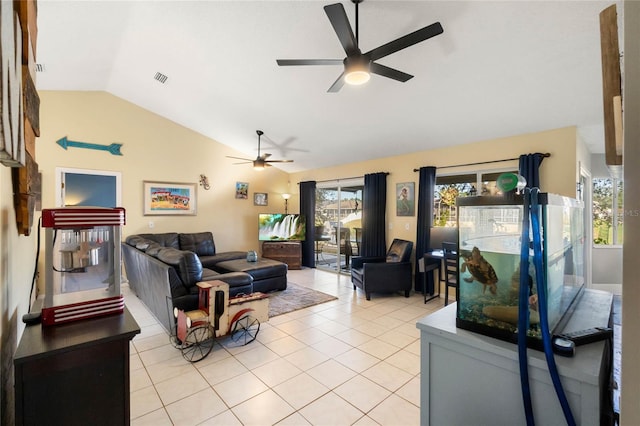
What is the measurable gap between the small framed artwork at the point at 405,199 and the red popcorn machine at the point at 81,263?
4464 millimetres

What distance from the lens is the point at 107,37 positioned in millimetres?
3568

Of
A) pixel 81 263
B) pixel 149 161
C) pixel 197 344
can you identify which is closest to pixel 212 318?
pixel 197 344

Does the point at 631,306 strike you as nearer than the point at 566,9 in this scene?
Yes

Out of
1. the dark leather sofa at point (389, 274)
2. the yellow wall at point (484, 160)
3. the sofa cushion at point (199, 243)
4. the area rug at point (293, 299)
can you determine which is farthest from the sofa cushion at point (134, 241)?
the yellow wall at point (484, 160)

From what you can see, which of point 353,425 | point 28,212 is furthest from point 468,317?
point 28,212

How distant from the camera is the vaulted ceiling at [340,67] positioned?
2.45 meters

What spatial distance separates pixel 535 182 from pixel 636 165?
3.82 meters

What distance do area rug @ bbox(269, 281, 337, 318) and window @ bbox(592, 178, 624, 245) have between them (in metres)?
4.80

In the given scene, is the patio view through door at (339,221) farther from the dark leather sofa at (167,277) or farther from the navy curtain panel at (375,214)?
the dark leather sofa at (167,277)

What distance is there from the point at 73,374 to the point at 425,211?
456cm

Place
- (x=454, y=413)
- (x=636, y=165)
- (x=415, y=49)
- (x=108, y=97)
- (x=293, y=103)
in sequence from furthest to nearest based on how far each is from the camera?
(x=108, y=97)
(x=293, y=103)
(x=415, y=49)
(x=454, y=413)
(x=636, y=165)

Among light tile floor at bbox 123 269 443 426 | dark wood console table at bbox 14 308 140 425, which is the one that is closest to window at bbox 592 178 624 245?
light tile floor at bbox 123 269 443 426

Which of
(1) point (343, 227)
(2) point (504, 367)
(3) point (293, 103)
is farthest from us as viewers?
(1) point (343, 227)

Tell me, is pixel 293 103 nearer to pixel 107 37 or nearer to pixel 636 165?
pixel 107 37
